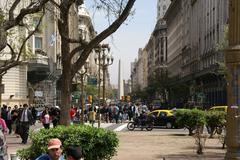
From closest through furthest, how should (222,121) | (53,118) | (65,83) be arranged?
1. (65,83)
2. (222,121)
3. (53,118)

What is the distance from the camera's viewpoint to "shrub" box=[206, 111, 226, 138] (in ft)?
91.5

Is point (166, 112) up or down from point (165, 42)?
down

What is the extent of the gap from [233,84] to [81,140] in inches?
174

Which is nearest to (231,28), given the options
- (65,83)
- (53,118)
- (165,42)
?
(65,83)

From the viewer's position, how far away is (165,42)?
18700cm

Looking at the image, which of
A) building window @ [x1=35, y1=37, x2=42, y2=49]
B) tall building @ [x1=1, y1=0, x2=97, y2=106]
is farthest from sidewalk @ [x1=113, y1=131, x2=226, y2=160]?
building window @ [x1=35, y1=37, x2=42, y2=49]

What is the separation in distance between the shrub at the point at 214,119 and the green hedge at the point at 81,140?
51.9 feet

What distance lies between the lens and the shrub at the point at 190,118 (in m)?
29.0

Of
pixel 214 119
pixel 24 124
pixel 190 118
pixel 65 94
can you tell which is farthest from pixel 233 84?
pixel 190 118

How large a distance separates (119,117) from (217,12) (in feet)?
88.9

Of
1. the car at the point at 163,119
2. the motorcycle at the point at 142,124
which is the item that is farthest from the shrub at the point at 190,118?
the car at the point at 163,119

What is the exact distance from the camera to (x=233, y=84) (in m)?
8.66

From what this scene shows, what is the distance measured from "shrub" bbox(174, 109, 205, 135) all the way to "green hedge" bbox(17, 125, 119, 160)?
54.5 feet

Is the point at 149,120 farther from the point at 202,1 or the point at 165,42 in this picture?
the point at 165,42
